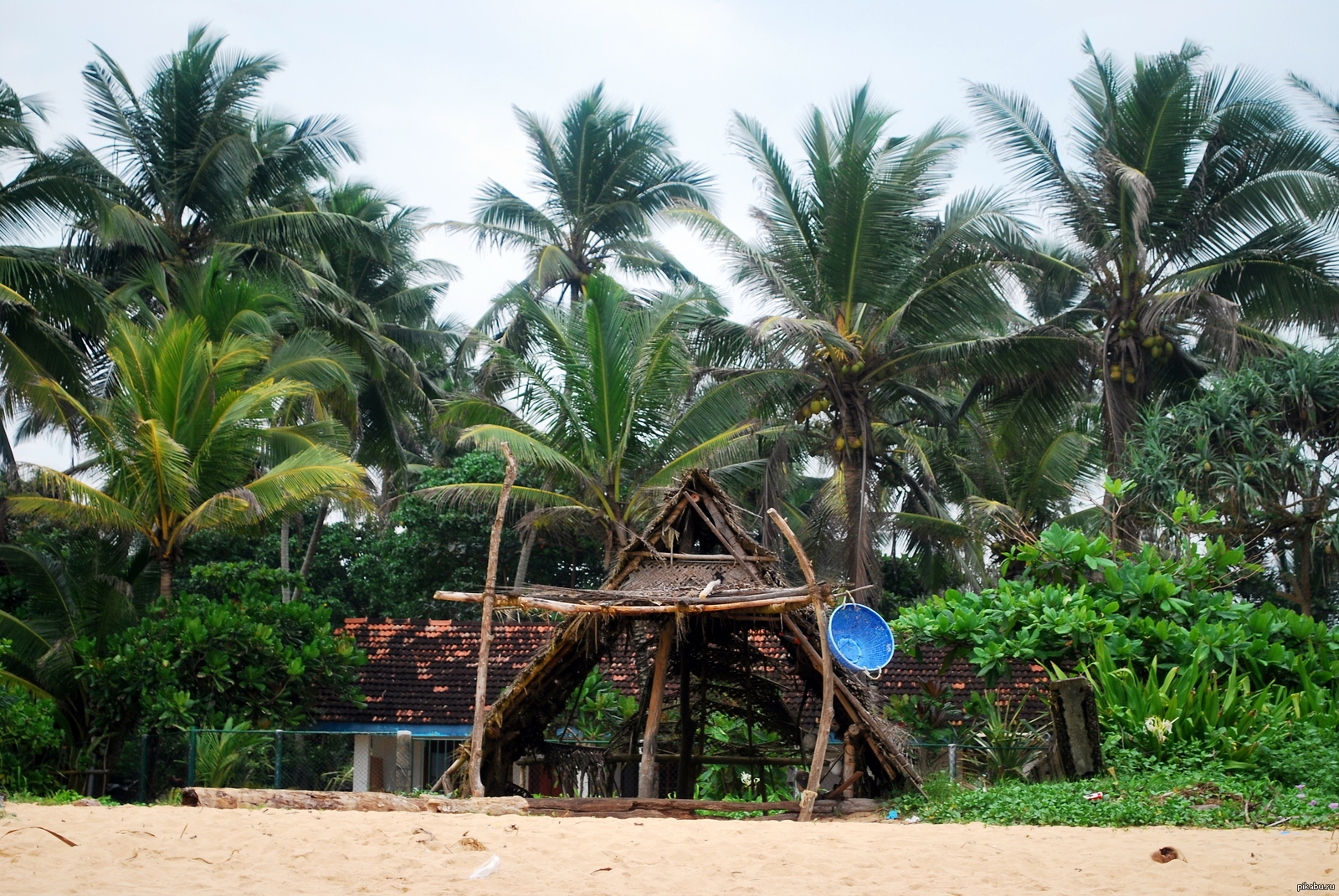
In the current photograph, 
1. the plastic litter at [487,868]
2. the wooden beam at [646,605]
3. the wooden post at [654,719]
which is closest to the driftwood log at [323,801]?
the wooden post at [654,719]

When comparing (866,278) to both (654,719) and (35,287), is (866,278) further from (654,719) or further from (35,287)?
(35,287)

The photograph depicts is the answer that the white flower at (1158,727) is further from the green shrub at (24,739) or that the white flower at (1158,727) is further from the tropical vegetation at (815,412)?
the green shrub at (24,739)

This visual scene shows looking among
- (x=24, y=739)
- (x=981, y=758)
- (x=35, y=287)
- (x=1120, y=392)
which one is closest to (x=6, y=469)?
(x=35, y=287)

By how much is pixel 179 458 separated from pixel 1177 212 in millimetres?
13392

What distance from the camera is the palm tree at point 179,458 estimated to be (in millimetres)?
12750

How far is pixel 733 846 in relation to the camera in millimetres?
6801

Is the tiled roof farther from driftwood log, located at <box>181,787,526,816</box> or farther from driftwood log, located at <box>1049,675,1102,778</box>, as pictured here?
driftwood log, located at <box>181,787,526,816</box>

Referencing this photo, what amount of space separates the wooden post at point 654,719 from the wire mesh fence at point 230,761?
3.54m

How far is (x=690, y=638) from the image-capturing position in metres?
11.3

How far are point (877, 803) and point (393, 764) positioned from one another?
8.35 m

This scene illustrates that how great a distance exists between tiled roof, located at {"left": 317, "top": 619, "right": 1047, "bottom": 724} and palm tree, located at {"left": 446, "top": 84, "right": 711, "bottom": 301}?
8.98m

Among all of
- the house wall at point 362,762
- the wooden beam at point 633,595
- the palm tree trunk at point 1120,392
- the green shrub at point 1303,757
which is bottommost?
the house wall at point 362,762

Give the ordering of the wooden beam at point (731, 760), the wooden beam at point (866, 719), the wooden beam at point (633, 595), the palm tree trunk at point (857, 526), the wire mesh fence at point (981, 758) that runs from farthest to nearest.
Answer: the palm tree trunk at point (857, 526) < the wooden beam at point (731, 760) < the wire mesh fence at point (981, 758) < the wooden beam at point (866, 719) < the wooden beam at point (633, 595)

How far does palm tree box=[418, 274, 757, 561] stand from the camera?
14.6m
